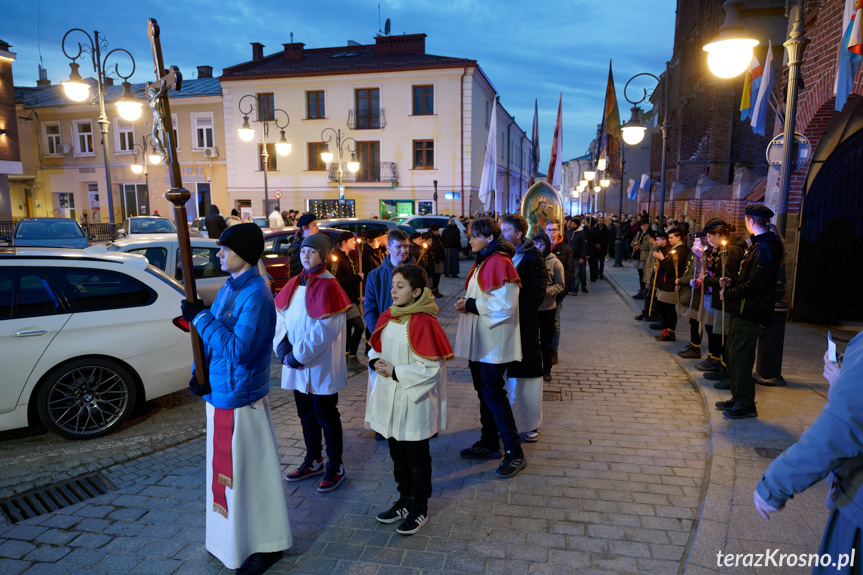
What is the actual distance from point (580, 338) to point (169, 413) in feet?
21.4

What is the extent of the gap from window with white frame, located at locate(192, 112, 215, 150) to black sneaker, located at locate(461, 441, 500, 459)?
3590 centimetres

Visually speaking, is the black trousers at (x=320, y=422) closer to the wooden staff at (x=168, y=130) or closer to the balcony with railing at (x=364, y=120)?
the wooden staff at (x=168, y=130)

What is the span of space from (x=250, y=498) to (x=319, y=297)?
1.47 m

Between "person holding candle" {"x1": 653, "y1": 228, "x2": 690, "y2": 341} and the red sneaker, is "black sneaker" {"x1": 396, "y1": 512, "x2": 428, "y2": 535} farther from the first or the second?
"person holding candle" {"x1": 653, "y1": 228, "x2": 690, "y2": 341}

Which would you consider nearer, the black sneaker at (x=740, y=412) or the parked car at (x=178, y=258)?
the black sneaker at (x=740, y=412)

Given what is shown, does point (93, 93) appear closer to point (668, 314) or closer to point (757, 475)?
point (668, 314)

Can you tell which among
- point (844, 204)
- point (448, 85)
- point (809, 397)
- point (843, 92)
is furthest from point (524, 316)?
point (448, 85)

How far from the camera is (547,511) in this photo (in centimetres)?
391

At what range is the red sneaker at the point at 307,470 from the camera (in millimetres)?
4367

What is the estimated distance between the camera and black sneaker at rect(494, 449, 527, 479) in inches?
174

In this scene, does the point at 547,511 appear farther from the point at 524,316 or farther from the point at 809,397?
the point at 809,397

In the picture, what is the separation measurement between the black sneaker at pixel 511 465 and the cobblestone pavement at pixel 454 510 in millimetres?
62

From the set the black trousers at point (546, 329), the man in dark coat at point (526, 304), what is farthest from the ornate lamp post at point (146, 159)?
the man in dark coat at point (526, 304)

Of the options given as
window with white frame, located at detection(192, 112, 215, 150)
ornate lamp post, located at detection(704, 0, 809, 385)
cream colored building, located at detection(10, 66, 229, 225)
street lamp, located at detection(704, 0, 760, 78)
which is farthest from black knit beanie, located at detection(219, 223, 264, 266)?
window with white frame, located at detection(192, 112, 215, 150)
